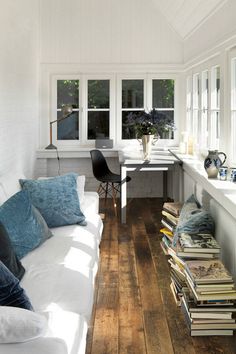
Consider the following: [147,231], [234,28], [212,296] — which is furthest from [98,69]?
[212,296]

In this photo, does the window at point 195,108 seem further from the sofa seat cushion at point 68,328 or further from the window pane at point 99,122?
the sofa seat cushion at point 68,328

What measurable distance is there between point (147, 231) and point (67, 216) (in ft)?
6.76

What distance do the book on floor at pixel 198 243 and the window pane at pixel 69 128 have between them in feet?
15.4

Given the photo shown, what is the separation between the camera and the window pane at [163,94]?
835 centimetres

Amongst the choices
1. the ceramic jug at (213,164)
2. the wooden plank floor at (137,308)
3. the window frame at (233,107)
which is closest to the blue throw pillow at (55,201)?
the wooden plank floor at (137,308)

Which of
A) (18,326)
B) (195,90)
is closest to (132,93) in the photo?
(195,90)

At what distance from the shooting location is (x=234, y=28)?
4.50 metres

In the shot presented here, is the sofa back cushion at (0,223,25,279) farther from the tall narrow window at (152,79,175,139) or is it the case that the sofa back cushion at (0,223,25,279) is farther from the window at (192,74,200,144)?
the tall narrow window at (152,79,175,139)

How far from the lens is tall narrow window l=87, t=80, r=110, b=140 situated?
835cm

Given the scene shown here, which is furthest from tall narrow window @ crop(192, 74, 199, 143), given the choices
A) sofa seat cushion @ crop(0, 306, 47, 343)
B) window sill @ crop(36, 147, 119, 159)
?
sofa seat cushion @ crop(0, 306, 47, 343)

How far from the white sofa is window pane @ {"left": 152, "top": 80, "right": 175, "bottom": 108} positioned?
4172 millimetres

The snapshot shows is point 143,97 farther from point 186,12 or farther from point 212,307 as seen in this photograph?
point 212,307

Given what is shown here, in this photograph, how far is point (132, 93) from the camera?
27.4 ft

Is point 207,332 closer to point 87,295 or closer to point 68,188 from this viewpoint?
point 87,295
